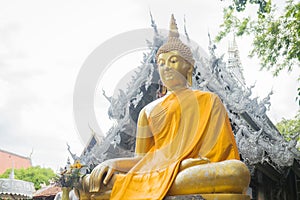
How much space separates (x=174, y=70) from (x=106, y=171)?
1026 millimetres

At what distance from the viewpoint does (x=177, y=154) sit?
3.16 meters

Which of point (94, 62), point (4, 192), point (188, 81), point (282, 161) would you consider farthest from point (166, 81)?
point (4, 192)

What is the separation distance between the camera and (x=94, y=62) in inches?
126

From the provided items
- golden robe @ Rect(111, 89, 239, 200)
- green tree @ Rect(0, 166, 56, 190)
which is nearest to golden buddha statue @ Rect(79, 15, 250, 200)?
golden robe @ Rect(111, 89, 239, 200)

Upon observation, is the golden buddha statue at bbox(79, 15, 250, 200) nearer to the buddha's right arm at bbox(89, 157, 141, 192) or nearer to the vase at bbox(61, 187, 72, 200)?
the buddha's right arm at bbox(89, 157, 141, 192)

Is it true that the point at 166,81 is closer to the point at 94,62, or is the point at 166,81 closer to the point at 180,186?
the point at 94,62

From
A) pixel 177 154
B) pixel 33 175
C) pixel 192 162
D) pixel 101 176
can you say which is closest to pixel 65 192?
pixel 101 176

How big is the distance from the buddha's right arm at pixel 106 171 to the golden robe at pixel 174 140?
0.08 m

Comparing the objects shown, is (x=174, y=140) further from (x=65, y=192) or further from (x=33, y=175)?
(x=33, y=175)

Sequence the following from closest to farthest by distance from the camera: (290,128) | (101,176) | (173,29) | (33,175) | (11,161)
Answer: (101,176) < (173,29) < (290,128) < (33,175) < (11,161)

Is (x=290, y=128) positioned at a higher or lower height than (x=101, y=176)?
lower

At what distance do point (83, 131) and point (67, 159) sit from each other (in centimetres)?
463

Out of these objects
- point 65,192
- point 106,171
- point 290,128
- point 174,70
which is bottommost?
point 290,128

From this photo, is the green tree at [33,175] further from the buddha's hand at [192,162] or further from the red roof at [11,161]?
the buddha's hand at [192,162]
